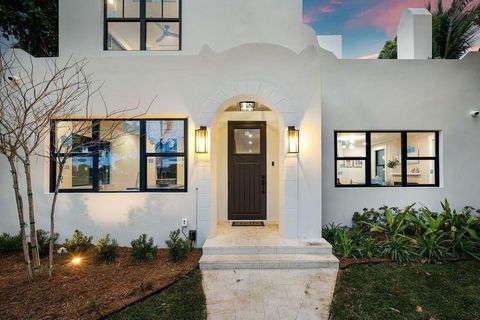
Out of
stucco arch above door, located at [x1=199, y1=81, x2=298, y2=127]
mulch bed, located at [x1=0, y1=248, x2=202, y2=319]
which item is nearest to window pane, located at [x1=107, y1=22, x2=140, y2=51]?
stucco arch above door, located at [x1=199, y1=81, x2=298, y2=127]

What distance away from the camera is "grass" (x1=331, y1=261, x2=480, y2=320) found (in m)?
3.05

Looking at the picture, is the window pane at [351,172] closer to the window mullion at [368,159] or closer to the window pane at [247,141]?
the window mullion at [368,159]

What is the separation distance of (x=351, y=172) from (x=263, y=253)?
3.25 m

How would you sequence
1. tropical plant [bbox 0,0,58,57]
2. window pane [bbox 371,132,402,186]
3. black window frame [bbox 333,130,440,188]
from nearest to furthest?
1. black window frame [bbox 333,130,440,188]
2. window pane [bbox 371,132,402,186]
3. tropical plant [bbox 0,0,58,57]

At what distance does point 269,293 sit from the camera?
11.4 feet

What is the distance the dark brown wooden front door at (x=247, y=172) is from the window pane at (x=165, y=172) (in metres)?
1.53

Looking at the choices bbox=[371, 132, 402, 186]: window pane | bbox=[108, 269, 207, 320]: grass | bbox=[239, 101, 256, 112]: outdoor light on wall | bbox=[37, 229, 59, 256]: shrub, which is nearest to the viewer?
bbox=[108, 269, 207, 320]: grass

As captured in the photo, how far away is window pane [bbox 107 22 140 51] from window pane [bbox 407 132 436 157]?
7.12 meters

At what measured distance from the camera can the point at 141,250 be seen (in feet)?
14.5

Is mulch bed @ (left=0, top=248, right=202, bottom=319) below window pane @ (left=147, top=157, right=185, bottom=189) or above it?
below

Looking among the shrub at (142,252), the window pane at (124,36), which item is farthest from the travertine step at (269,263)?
the window pane at (124,36)

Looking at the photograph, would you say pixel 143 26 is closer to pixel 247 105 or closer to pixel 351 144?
pixel 247 105

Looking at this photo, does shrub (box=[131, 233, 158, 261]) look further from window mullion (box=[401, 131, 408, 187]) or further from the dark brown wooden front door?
window mullion (box=[401, 131, 408, 187])

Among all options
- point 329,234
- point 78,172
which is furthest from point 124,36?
point 329,234
